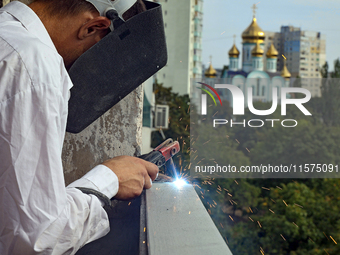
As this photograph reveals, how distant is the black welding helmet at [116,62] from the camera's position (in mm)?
985

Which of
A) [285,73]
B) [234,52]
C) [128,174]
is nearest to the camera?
[128,174]

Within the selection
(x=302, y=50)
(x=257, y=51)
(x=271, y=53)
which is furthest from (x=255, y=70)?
(x=302, y=50)

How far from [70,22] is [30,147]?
367 millimetres

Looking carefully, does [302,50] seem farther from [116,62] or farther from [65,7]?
[65,7]

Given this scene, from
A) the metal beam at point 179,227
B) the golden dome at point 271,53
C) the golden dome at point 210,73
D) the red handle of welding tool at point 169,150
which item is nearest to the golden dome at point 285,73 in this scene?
the golden dome at point 271,53

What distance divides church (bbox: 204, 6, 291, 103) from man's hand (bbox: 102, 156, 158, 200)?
35.7 metres

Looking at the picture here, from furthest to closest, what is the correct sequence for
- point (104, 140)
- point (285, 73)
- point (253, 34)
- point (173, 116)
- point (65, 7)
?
point (285, 73) → point (253, 34) → point (173, 116) → point (104, 140) → point (65, 7)

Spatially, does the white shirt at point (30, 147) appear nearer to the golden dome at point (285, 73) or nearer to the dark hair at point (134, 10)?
the dark hair at point (134, 10)

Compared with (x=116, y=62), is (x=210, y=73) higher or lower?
higher

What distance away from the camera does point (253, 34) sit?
118 feet

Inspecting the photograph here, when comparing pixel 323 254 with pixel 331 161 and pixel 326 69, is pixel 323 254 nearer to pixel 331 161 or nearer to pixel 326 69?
pixel 331 161

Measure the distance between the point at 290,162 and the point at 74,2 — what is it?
23628 mm

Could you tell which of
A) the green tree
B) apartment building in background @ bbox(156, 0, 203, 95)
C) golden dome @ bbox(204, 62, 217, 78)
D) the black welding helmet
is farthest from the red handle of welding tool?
golden dome @ bbox(204, 62, 217, 78)

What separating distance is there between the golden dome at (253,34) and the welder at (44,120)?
120ft
